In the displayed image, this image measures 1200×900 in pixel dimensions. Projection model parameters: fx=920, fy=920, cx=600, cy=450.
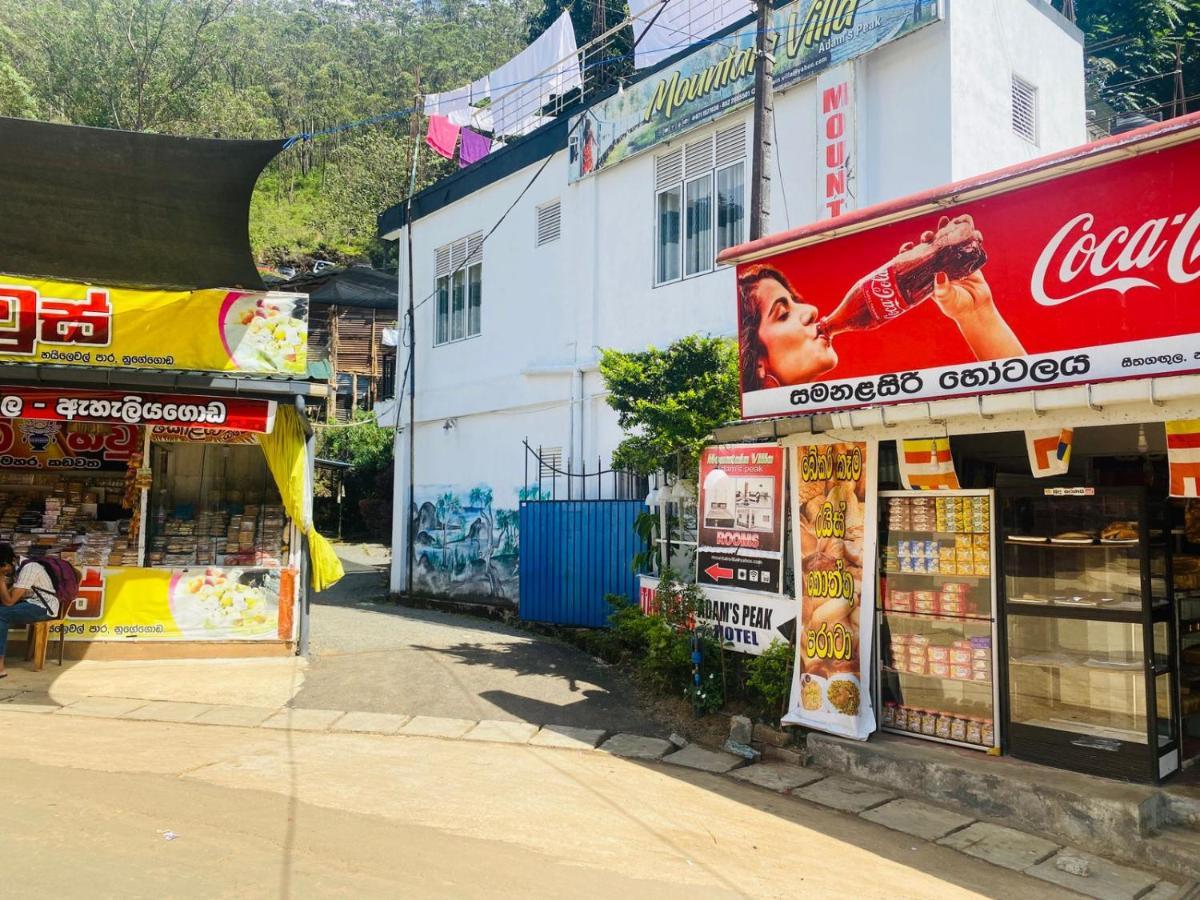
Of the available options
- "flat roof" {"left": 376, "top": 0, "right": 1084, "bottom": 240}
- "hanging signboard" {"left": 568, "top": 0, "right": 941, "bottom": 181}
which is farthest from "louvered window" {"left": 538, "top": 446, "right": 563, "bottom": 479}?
"flat roof" {"left": 376, "top": 0, "right": 1084, "bottom": 240}

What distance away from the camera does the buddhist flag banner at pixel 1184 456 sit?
18.3 ft

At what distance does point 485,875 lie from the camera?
4.84 meters

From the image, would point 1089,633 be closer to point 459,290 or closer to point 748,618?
point 748,618

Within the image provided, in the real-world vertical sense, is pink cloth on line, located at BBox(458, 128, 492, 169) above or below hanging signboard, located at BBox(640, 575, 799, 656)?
above

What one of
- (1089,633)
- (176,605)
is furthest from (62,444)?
(1089,633)

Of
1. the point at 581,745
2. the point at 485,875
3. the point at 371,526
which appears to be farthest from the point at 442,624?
the point at 371,526

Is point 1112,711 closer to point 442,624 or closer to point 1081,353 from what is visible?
point 1081,353

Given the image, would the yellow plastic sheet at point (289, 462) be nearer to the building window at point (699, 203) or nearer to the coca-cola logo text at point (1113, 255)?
the building window at point (699, 203)

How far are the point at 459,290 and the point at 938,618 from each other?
13180 millimetres

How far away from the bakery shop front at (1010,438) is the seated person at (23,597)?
24.4ft

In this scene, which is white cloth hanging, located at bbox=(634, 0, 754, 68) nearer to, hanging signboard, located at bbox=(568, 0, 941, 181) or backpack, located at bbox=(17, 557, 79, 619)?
hanging signboard, located at bbox=(568, 0, 941, 181)

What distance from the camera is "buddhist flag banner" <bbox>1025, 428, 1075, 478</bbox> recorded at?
614 centimetres

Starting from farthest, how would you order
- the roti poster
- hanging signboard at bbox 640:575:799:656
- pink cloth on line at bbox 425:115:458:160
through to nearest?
pink cloth on line at bbox 425:115:458:160 → the roti poster → hanging signboard at bbox 640:575:799:656

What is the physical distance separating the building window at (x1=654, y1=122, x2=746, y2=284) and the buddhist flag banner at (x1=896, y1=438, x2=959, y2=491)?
593 centimetres
